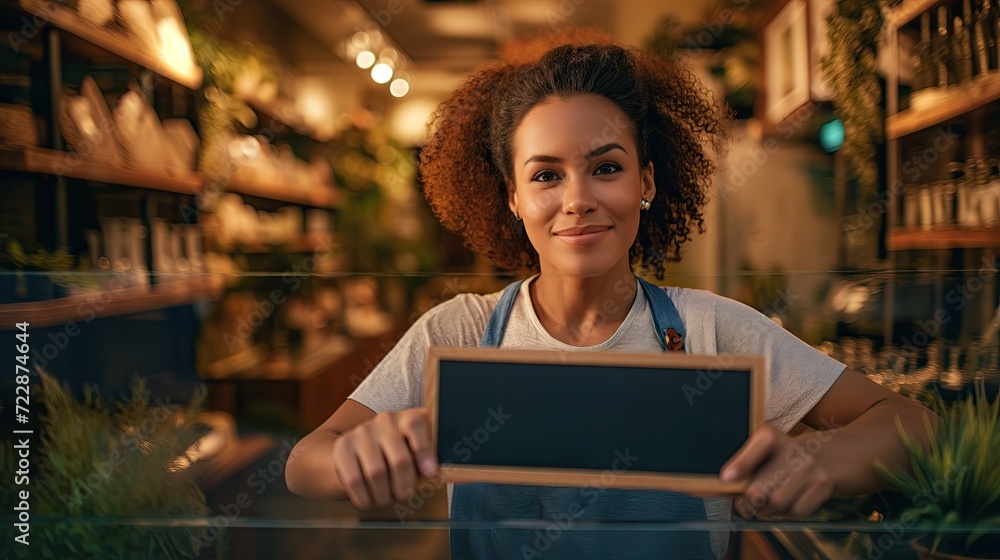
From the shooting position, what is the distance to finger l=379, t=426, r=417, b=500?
668 millimetres

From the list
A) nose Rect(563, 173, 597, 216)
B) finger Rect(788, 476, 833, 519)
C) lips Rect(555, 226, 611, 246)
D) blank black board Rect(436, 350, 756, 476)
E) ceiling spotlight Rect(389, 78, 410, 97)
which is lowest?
finger Rect(788, 476, 833, 519)

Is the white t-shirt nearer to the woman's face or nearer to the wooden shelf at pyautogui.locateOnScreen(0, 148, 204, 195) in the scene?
the woman's face

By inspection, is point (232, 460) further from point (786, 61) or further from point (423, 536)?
point (786, 61)

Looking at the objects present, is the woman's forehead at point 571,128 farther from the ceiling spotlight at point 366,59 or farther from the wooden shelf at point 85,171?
the ceiling spotlight at point 366,59

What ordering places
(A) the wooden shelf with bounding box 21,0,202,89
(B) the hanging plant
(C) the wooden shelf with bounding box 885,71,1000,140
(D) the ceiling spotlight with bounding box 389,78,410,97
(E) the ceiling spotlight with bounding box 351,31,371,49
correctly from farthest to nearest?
(E) the ceiling spotlight with bounding box 351,31,371,49
(D) the ceiling spotlight with bounding box 389,78,410,97
(B) the hanging plant
(A) the wooden shelf with bounding box 21,0,202,89
(C) the wooden shelf with bounding box 885,71,1000,140

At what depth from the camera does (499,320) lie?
39.0 inches

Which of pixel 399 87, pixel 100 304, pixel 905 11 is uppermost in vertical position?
pixel 399 87

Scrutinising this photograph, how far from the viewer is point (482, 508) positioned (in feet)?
2.52

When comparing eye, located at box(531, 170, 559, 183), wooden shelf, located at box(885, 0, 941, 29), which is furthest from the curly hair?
wooden shelf, located at box(885, 0, 941, 29)

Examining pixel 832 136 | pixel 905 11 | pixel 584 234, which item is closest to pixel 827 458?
pixel 584 234

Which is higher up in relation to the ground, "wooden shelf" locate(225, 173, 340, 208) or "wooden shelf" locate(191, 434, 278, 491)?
"wooden shelf" locate(225, 173, 340, 208)

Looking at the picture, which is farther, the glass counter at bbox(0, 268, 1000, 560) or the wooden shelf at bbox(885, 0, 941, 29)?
the wooden shelf at bbox(885, 0, 941, 29)

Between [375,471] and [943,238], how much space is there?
156 centimetres

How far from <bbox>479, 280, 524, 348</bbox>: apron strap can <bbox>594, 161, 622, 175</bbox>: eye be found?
0.23m
